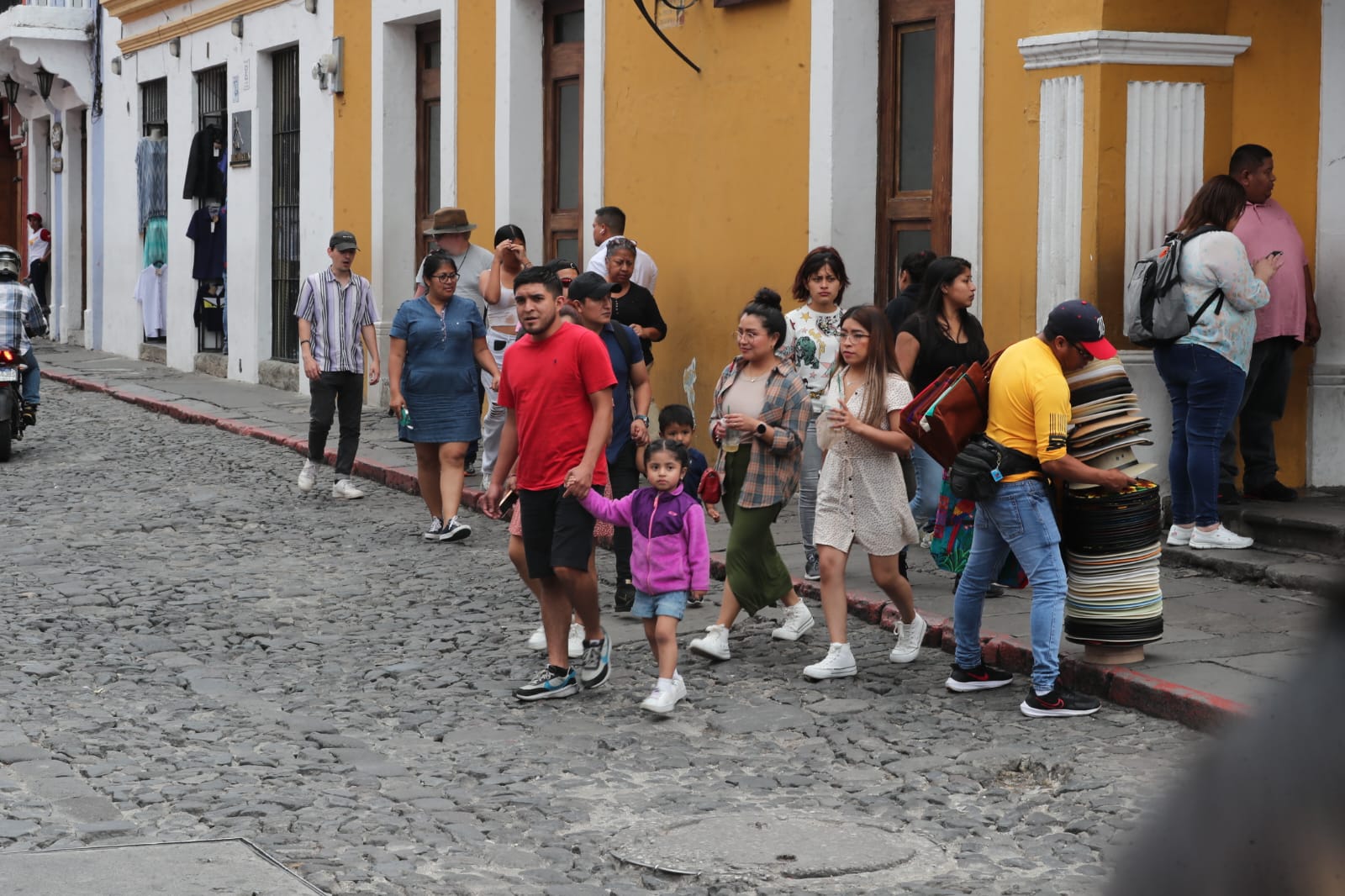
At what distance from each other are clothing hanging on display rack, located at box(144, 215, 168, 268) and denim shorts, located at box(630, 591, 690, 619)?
59.2 ft

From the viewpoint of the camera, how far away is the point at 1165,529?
31.8 feet

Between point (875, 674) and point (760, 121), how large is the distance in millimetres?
5779

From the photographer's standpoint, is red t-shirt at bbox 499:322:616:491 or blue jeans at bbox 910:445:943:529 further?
blue jeans at bbox 910:445:943:529

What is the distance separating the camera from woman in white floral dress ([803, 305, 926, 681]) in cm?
749

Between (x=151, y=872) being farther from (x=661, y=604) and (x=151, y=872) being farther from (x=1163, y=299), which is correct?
(x=1163, y=299)

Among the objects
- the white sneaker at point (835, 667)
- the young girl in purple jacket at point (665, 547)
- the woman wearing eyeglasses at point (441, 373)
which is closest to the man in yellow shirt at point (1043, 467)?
the white sneaker at point (835, 667)

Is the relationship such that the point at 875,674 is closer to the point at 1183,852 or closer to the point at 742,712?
the point at 742,712

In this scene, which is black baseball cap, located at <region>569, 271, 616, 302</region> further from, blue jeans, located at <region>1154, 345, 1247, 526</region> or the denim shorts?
blue jeans, located at <region>1154, 345, 1247, 526</region>

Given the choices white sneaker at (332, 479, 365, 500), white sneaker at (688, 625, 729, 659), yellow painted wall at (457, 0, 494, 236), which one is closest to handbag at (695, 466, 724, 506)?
white sneaker at (688, 625, 729, 659)

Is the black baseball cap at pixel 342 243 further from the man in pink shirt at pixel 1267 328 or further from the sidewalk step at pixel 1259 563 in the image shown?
the sidewalk step at pixel 1259 563

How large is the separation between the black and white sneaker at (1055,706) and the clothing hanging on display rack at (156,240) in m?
18.9

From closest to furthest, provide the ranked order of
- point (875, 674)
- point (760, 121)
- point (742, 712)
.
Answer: point (742, 712) < point (875, 674) < point (760, 121)

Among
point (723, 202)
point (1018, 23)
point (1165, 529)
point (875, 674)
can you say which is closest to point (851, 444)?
point (875, 674)

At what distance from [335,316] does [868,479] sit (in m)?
5.74
